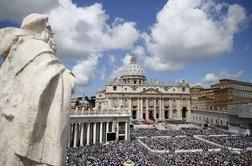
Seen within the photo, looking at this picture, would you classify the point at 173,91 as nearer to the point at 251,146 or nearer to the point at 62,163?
the point at 251,146

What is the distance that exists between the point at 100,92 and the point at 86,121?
86.9 m

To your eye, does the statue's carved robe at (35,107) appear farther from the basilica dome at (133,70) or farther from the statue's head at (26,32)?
the basilica dome at (133,70)

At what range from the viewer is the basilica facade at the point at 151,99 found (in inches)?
4104

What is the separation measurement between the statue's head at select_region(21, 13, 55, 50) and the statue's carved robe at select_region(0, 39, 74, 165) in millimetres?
454

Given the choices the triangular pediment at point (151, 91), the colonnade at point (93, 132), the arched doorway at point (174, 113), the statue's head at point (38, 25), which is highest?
the triangular pediment at point (151, 91)

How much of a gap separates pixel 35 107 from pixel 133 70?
132116mm

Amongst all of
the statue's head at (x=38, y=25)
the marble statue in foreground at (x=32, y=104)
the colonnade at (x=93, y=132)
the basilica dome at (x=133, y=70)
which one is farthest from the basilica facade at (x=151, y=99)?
the marble statue in foreground at (x=32, y=104)

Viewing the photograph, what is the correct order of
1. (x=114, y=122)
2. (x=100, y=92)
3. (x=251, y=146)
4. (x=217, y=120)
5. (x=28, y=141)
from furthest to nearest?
1. (x=100, y=92)
2. (x=217, y=120)
3. (x=114, y=122)
4. (x=251, y=146)
5. (x=28, y=141)

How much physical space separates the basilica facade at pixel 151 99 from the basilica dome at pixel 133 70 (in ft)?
72.0

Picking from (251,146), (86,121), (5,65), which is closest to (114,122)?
(86,121)

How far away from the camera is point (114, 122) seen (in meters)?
52.2

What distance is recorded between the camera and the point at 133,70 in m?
137

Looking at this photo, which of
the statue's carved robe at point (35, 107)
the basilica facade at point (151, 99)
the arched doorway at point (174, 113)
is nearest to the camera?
the statue's carved robe at point (35, 107)

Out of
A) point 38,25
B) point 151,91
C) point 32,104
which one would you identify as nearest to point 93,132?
point 38,25
